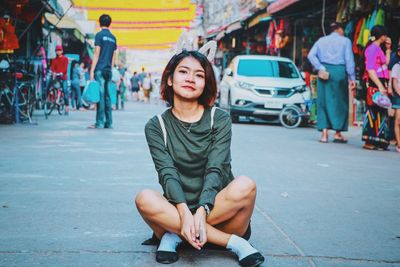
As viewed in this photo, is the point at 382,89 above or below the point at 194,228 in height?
above

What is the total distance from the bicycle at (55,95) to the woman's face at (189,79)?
43.2ft

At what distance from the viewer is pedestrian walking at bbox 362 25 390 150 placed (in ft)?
32.0

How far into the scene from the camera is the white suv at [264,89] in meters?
15.5

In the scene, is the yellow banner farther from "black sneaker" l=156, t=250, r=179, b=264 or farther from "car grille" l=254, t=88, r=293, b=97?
"black sneaker" l=156, t=250, r=179, b=264

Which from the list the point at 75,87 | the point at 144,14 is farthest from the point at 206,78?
the point at 144,14

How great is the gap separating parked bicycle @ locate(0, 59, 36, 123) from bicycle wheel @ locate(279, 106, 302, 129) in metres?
5.77

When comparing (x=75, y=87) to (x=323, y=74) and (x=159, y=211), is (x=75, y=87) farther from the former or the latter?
(x=159, y=211)

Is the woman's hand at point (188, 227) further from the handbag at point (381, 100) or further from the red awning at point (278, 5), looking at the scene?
the red awning at point (278, 5)

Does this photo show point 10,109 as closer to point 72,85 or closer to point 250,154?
point 250,154

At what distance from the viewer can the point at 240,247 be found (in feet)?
10.8

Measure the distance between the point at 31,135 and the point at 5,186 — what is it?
4.96 meters

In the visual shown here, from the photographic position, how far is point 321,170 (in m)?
7.27

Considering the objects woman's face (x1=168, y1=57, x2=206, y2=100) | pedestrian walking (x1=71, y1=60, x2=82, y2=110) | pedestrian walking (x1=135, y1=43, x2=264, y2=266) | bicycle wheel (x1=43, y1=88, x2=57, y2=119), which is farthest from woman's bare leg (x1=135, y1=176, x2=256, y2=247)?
pedestrian walking (x1=71, y1=60, x2=82, y2=110)

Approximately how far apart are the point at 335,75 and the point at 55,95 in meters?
8.67
